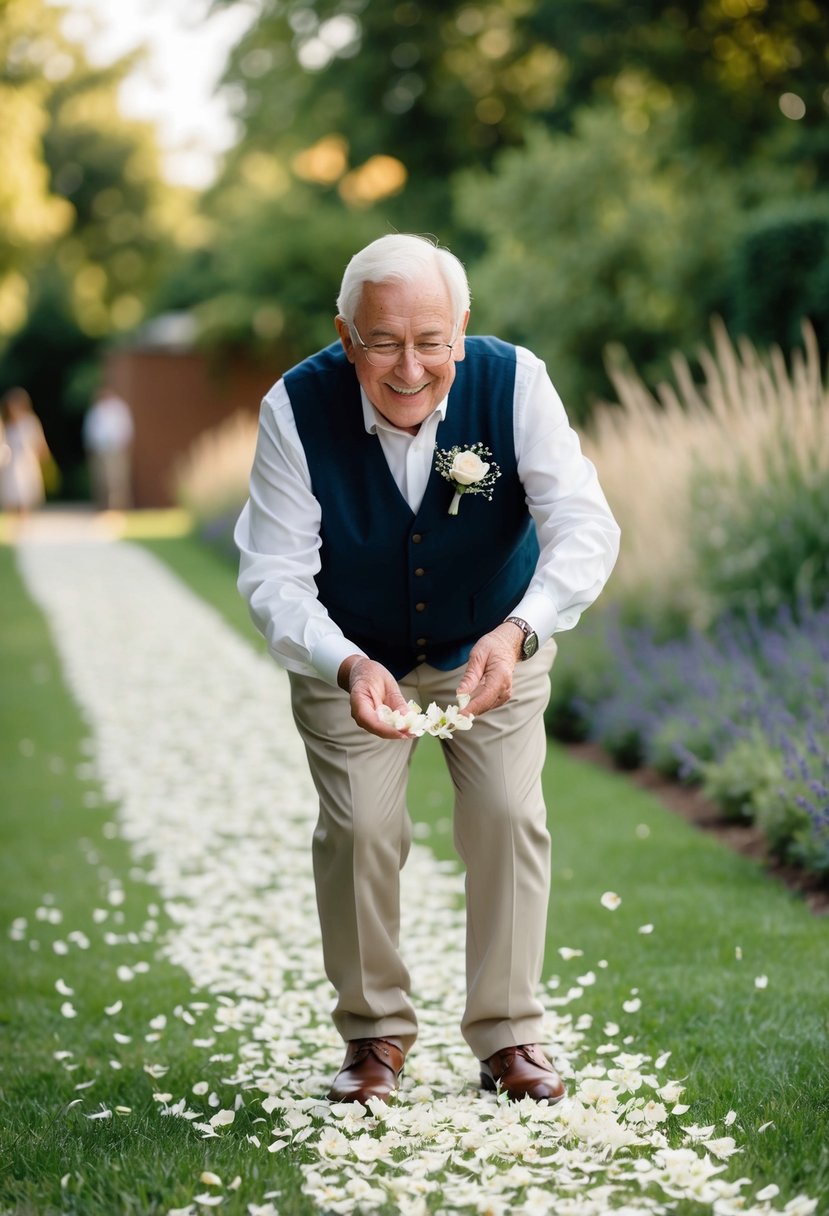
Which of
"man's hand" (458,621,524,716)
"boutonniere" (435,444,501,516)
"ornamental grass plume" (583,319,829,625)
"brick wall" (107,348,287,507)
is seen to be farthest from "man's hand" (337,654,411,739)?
"brick wall" (107,348,287,507)

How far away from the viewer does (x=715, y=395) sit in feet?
23.7

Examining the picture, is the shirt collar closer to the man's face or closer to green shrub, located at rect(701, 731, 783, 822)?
the man's face

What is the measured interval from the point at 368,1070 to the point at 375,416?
55.3 inches

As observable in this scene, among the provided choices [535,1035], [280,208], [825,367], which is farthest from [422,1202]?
[280,208]

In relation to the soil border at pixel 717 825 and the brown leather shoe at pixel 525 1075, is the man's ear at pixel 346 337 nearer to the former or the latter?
the brown leather shoe at pixel 525 1075

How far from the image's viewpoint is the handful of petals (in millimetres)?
2804

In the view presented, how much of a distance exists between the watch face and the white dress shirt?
1.4 inches

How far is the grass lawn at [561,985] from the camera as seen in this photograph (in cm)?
279

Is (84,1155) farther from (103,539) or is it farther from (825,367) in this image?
(103,539)

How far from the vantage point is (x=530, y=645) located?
297 centimetres

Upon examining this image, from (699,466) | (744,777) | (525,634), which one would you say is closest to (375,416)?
(525,634)

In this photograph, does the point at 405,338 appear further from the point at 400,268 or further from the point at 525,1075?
the point at 525,1075

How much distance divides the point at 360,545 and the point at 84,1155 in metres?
1.33

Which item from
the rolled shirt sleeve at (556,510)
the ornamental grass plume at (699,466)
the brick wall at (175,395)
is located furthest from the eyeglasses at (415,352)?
the brick wall at (175,395)
